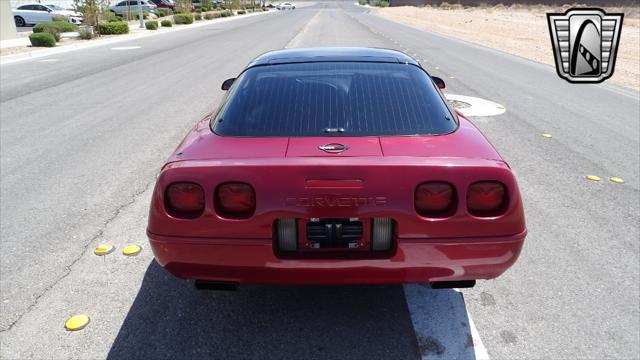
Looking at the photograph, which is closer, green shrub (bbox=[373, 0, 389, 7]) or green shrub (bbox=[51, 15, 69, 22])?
green shrub (bbox=[51, 15, 69, 22])

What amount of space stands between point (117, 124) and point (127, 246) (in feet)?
14.8

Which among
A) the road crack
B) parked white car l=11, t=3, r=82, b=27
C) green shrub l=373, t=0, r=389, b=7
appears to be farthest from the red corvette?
green shrub l=373, t=0, r=389, b=7

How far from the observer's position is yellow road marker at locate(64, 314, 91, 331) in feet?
9.11

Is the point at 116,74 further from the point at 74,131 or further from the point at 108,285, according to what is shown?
the point at 108,285

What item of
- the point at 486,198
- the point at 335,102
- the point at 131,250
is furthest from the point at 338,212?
the point at 131,250

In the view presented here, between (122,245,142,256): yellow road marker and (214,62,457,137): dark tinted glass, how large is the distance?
1.44 meters

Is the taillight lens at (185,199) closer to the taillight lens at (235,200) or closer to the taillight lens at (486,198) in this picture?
the taillight lens at (235,200)

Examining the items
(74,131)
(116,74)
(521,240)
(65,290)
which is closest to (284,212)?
(521,240)

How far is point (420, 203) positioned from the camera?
7.58ft

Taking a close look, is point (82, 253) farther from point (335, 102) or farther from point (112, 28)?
point (112, 28)

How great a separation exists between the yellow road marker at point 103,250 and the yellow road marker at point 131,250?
0.10 m

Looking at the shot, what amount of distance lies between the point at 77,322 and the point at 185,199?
3.90 feet

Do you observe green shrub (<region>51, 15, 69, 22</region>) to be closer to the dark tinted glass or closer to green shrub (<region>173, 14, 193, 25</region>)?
green shrub (<region>173, 14, 193, 25</region>)

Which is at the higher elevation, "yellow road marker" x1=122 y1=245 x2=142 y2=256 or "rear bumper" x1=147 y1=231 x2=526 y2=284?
"rear bumper" x1=147 y1=231 x2=526 y2=284
